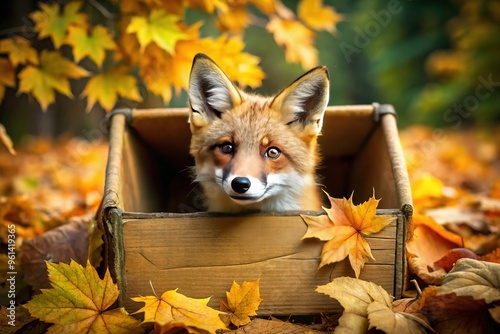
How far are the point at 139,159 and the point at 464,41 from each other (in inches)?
241

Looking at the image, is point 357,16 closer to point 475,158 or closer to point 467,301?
point 475,158

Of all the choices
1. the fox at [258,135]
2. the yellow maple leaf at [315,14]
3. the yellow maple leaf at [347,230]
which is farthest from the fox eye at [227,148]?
the yellow maple leaf at [315,14]

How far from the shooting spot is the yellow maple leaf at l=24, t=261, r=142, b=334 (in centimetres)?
207

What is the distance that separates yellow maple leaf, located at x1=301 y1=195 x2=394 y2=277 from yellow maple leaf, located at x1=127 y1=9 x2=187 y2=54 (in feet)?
4.81

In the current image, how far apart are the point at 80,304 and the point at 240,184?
83 cm

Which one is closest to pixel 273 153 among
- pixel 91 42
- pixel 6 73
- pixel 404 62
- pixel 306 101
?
pixel 306 101

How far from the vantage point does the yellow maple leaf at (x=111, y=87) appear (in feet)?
10.9

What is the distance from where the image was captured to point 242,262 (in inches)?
88.7

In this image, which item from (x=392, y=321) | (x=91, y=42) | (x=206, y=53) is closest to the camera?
(x=392, y=321)

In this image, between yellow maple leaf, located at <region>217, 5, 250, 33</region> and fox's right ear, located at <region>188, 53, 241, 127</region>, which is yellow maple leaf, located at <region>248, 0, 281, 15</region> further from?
fox's right ear, located at <region>188, 53, 241, 127</region>

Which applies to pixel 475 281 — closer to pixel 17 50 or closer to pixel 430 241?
pixel 430 241

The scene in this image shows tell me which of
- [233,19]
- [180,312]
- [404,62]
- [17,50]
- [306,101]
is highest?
[404,62]

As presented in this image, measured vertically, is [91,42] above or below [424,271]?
above

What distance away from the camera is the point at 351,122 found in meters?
3.09
